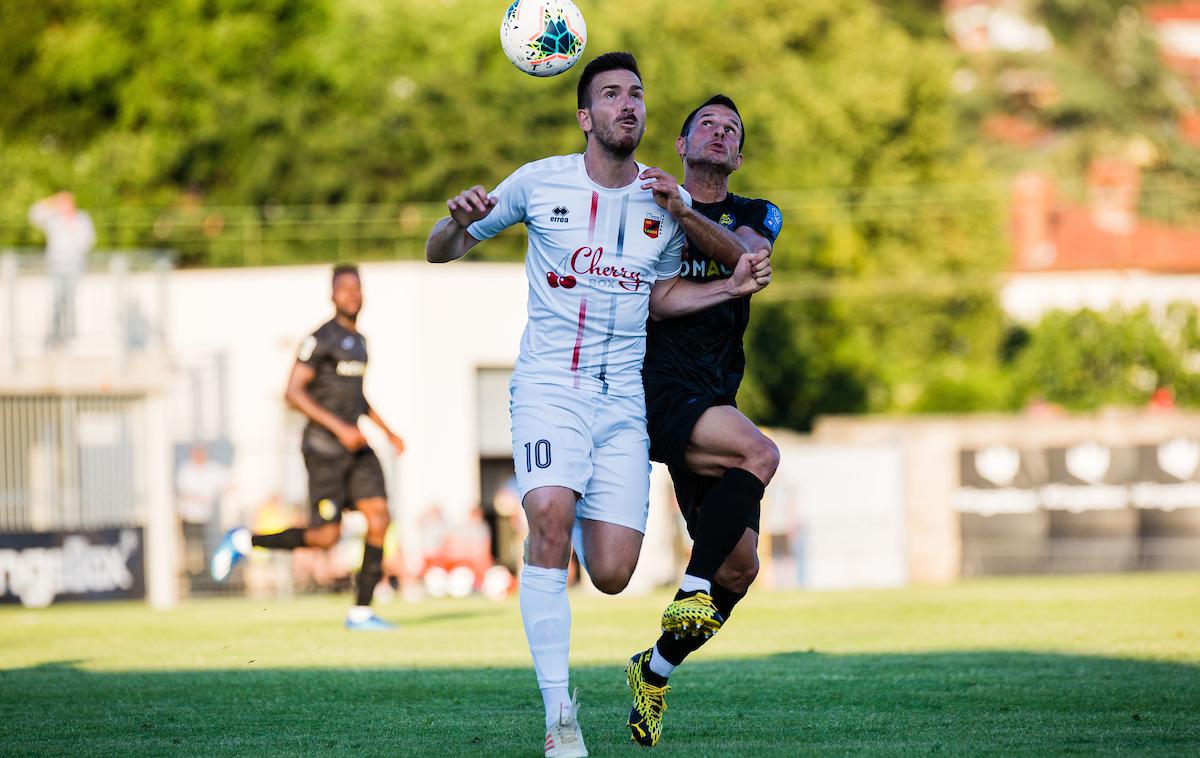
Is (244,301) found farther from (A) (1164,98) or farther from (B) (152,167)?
(A) (1164,98)

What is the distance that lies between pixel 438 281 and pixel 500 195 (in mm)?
25972

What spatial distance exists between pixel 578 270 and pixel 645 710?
1.77 metres

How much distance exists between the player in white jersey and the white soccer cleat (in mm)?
496

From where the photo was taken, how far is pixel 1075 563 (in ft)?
94.6

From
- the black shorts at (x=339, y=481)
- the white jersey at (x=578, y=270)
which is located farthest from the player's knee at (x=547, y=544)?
the black shorts at (x=339, y=481)

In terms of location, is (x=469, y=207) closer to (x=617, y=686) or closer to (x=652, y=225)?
(x=652, y=225)

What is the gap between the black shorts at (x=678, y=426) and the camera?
7.59m

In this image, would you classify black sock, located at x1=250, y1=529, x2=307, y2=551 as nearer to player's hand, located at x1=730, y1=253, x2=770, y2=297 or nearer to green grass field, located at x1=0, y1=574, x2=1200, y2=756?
green grass field, located at x1=0, y1=574, x2=1200, y2=756

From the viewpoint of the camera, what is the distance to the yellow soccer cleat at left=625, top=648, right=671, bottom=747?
7.07m

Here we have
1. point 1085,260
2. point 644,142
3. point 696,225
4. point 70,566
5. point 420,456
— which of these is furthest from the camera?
point 1085,260

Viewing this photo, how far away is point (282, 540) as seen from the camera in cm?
1352

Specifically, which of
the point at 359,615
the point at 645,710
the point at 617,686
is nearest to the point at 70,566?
the point at 359,615

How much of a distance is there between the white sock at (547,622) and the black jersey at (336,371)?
7.20m

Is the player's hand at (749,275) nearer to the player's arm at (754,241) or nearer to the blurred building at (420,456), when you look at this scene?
the player's arm at (754,241)
